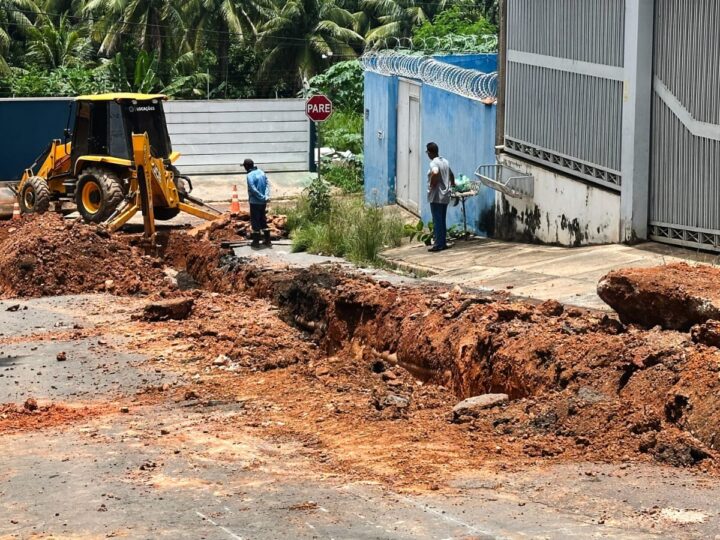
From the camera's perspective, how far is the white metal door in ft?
83.7

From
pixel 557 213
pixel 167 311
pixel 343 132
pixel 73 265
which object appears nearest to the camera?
pixel 167 311

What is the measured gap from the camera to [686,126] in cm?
1630

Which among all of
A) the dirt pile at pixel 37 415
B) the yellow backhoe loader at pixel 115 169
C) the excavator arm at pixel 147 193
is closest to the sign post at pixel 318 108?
the yellow backhoe loader at pixel 115 169

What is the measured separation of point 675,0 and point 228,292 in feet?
25.2

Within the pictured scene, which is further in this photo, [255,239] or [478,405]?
[255,239]

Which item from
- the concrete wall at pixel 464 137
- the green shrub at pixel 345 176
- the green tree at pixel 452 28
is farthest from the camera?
the green tree at pixel 452 28

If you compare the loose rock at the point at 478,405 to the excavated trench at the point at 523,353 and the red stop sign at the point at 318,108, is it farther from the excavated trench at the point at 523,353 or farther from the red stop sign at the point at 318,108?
the red stop sign at the point at 318,108

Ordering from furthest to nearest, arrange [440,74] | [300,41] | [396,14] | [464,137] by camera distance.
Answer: [396,14] < [300,41] < [440,74] < [464,137]

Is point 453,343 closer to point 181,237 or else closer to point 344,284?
point 344,284

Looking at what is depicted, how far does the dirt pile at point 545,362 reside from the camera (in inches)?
371

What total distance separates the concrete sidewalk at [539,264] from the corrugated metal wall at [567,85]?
4.19 feet

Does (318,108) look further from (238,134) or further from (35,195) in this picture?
(238,134)

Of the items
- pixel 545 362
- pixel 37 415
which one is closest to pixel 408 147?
pixel 37 415

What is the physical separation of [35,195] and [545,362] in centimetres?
1577
